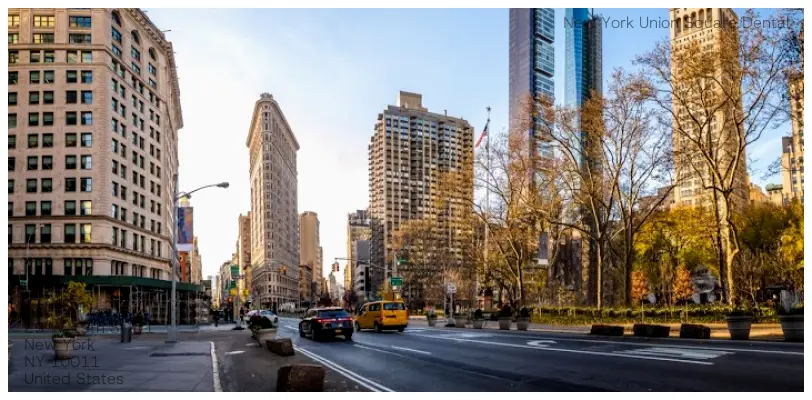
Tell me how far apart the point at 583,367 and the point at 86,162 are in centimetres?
6603

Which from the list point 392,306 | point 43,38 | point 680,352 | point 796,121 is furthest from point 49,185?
point 680,352

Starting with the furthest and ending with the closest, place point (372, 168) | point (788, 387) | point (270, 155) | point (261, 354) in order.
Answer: point (372, 168), point (270, 155), point (261, 354), point (788, 387)

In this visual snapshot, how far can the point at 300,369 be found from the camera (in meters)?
12.3

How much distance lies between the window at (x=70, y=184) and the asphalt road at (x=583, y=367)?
5615 centimetres

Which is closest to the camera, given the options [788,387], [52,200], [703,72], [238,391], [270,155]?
[788,387]

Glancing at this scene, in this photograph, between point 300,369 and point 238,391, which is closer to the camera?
point 300,369

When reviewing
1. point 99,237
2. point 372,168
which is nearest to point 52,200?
point 99,237

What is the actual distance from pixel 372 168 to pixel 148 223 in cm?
4225

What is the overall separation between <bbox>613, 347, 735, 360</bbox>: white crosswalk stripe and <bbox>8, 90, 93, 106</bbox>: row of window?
6531 cm

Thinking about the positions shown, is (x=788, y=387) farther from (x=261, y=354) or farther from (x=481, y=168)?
(x=481, y=168)

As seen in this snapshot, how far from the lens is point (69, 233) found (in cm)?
6875

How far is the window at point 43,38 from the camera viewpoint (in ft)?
226

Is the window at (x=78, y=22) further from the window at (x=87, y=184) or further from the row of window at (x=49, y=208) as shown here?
the row of window at (x=49, y=208)

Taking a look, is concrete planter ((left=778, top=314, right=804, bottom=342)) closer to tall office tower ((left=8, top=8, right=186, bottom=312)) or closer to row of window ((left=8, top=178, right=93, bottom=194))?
A: tall office tower ((left=8, top=8, right=186, bottom=312))
